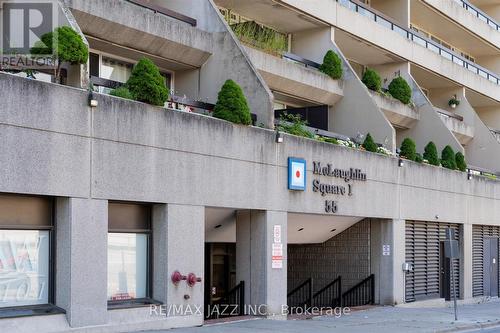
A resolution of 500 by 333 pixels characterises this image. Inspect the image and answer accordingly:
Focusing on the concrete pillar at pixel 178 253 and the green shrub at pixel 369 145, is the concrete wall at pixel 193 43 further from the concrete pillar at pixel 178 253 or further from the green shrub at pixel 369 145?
the green shrub at pixel 369 145

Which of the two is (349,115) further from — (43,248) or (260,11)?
(43,248)

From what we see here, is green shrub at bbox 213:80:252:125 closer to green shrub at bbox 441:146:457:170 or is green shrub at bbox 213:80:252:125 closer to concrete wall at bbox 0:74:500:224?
concrete wall at bbox 0:74:500:224

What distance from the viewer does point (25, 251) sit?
14.8 m

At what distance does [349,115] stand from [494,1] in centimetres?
1979

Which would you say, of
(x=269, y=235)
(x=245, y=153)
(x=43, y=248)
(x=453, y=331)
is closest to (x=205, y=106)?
(x=245, y=153)

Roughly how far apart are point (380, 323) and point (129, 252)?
23.9 feet

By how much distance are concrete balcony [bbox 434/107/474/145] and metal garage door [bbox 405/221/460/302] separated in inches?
255

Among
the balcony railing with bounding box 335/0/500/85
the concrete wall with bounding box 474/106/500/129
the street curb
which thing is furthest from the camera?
the concrete wall with bounding box 474/106/500/129

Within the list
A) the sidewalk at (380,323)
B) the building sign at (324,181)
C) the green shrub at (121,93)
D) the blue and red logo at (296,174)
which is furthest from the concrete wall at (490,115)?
the green shrub at (121,93)

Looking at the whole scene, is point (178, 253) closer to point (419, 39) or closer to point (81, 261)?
point (81, 261)

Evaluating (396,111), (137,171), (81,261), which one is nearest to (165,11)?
(137,171)

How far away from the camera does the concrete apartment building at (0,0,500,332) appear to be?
49.0 ft

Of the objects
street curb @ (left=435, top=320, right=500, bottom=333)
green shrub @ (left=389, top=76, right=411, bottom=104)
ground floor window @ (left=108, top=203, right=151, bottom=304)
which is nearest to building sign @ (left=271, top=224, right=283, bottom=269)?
ground floor window @ (left=108, top=203, right=151, bottom=304)

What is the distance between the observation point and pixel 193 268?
17.9m
